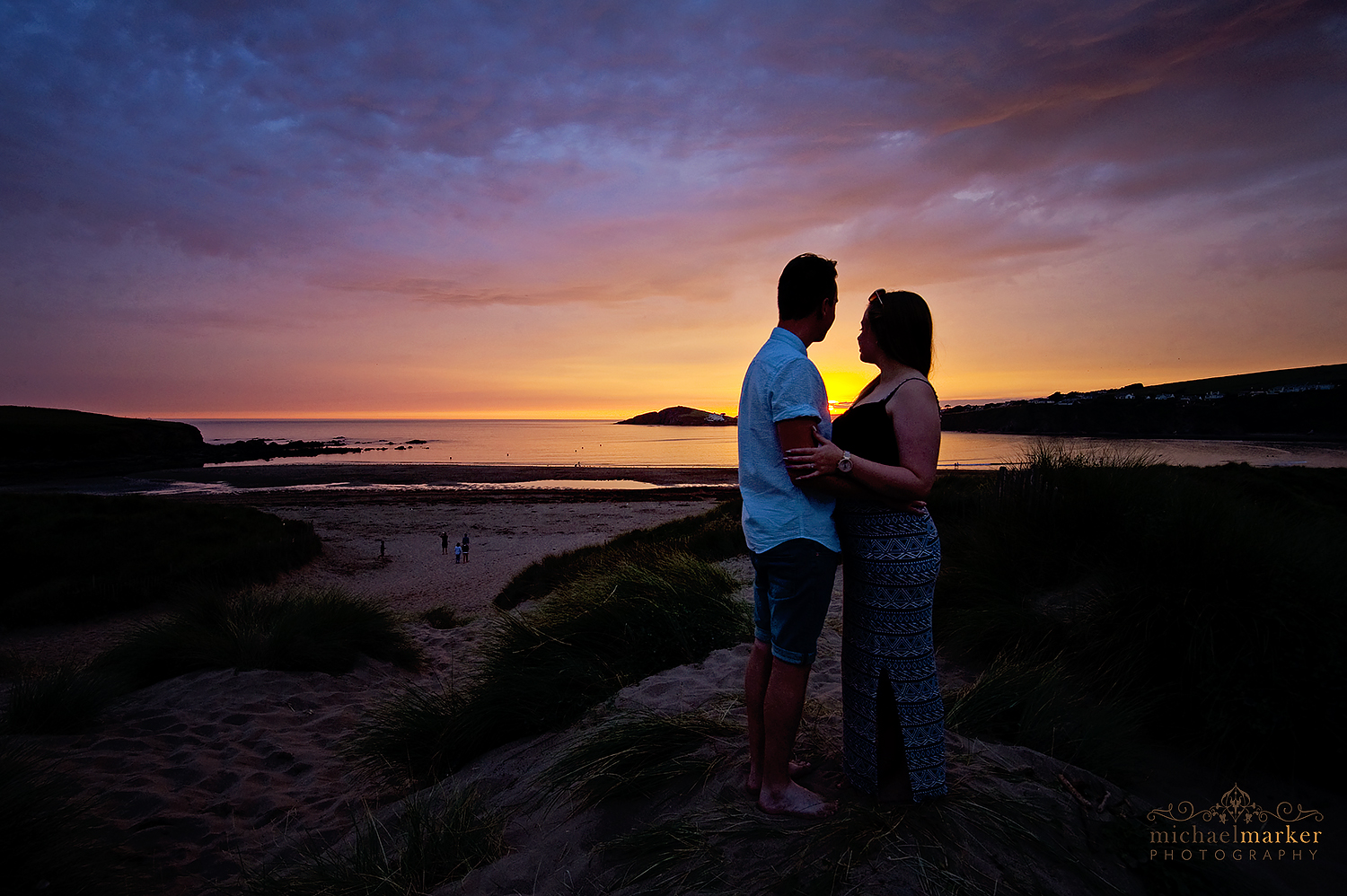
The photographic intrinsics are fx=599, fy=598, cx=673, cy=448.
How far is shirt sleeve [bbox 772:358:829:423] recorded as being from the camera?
2.31 meters

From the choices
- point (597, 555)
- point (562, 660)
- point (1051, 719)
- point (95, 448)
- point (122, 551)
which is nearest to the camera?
point (1051, 719)

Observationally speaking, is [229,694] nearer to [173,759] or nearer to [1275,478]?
[173,759]

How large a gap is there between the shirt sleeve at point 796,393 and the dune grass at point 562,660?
307cm

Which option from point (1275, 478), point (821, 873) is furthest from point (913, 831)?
point (1275, 478)

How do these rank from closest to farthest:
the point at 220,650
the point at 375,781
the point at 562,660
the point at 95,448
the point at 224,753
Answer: the point at 375,781 → the point at 224,753 → the point at 562,660 → the point at 220,650 → the point at 95,448

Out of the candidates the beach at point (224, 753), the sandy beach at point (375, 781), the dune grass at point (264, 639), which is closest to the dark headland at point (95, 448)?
the dune grass at point (264, 639)

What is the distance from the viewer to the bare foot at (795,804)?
256cm

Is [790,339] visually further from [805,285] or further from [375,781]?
[375,781]

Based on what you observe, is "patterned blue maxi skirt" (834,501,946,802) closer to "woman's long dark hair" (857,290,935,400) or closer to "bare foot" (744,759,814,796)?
"bare foot" (744,759,814,796)

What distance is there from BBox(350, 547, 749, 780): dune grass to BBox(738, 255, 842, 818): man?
223 centimetres

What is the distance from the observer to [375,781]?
4.23 m

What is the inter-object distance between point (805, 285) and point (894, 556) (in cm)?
116

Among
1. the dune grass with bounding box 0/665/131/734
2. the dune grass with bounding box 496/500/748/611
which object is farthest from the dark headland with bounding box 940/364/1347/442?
the dune grass with bounding box 0/665/131/734

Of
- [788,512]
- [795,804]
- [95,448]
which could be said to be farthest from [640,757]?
[95,448]
